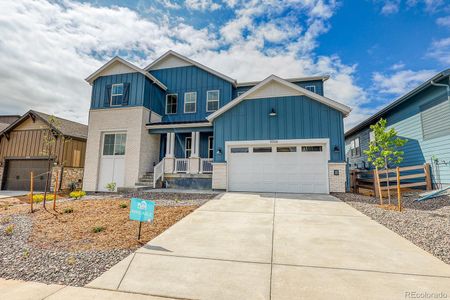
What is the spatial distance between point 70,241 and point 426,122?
573 inches

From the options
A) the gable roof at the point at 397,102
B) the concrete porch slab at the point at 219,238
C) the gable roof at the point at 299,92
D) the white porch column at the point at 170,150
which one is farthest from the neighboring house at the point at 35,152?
the gable roof at the point at 397,102

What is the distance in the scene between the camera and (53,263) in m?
3.37

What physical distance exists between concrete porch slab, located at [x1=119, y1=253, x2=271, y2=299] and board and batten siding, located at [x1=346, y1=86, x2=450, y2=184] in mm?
10803

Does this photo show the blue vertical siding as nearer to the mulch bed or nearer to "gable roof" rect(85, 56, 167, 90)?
"gable roof" rect(85, 56, 167, 90)

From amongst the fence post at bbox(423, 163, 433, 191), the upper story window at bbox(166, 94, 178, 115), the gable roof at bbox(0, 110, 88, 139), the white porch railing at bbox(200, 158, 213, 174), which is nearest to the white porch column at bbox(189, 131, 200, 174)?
the white porch railing at bbox(200, 158, 213, 174)

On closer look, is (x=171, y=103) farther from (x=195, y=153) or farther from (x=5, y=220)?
(x=5, y=220)

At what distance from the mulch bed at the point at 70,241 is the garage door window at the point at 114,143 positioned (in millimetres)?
6742

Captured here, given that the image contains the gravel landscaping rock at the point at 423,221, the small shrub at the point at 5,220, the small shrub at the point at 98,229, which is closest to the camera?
the gravel landscaping rock at the point at 423,221

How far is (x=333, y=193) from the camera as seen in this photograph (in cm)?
1021

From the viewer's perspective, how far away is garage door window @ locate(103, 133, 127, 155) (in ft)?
44.5

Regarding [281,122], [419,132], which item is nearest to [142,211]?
[281,122]

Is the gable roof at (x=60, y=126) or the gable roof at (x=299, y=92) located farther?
the gable roof at (x=60, y=126)

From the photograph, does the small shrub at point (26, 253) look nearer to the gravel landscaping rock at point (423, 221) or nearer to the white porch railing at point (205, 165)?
the gravel landscaping rock at point (423, 221)

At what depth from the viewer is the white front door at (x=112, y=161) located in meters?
13.3
